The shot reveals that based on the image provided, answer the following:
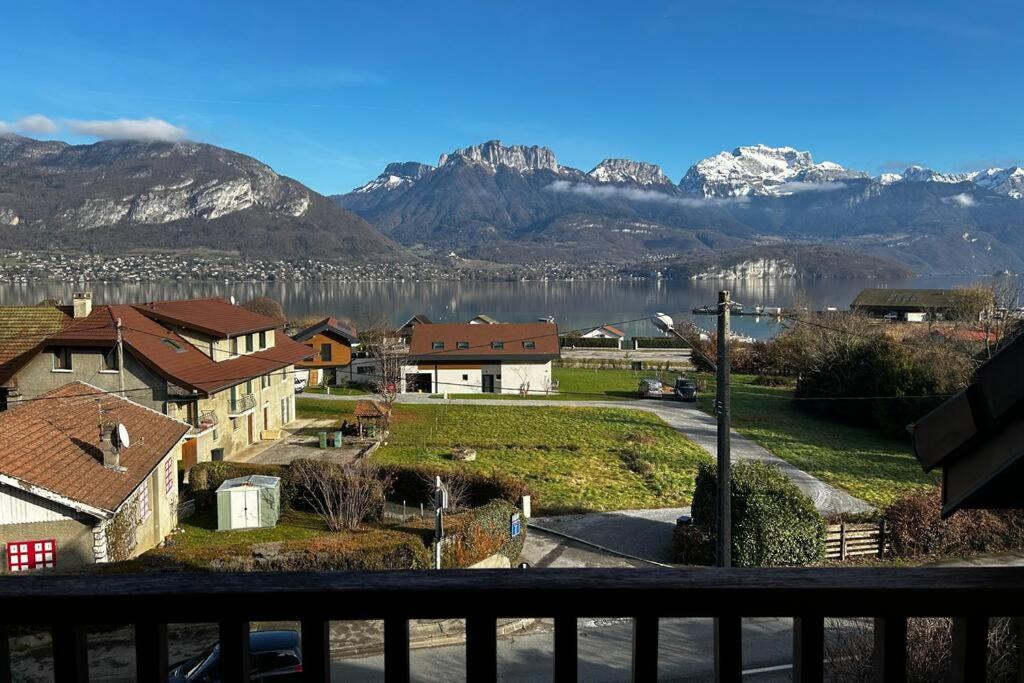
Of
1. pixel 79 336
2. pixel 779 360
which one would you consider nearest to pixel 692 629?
pixel 79 336

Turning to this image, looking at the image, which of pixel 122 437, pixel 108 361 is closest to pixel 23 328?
pixel 108 361

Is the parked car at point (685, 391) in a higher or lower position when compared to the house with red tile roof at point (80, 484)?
lower

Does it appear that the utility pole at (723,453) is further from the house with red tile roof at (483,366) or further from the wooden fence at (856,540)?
the house with red tile roof at (483,366)

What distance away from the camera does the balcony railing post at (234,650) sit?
1571 mm

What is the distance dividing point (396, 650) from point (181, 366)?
1061 inches

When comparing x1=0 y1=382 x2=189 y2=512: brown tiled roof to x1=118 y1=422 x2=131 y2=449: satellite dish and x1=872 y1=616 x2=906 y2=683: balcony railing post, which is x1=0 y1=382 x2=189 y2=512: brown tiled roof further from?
x1=872 y1=616 x2=906 y2=683: balcony railing post

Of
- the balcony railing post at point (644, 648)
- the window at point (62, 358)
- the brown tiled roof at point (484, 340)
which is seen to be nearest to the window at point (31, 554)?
the window at point (62, 358)

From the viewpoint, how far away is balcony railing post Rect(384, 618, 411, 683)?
62.5 inches

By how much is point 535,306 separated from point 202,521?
134 m

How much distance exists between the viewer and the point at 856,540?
1728 cm

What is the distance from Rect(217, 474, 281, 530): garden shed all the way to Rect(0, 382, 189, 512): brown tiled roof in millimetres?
1926

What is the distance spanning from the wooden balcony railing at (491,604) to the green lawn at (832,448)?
22.8 metres

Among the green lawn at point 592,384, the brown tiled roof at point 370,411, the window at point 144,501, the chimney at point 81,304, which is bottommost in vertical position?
the green lawn at point 592,384

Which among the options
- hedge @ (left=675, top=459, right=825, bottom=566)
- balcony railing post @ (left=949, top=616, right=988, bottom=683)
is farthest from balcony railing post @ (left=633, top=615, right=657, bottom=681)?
hedge @ (left=675, top=459, right=825, bottom=566)
